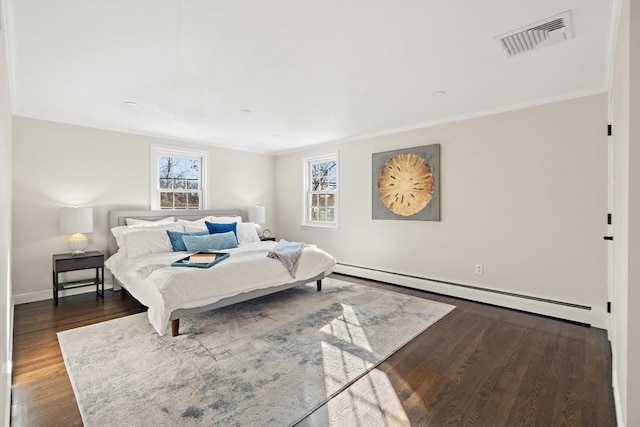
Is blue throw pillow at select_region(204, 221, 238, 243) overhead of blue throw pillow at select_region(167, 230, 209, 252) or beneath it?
overhead

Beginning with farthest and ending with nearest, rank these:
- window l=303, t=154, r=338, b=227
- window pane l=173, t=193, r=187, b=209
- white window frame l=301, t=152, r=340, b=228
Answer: window l=303, t=154, r=338, b=227
white window frame l=301, t=152, r=340, b=228
window pane l=173, t=193, r=187, b=209

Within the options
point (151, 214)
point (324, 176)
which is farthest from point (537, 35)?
point (151, 214)

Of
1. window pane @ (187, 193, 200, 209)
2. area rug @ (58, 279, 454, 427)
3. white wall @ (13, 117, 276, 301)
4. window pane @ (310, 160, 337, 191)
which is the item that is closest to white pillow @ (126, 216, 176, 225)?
white wall @ (13, 117, 276, 301)

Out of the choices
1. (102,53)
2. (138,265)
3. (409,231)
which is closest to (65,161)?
(138,265)

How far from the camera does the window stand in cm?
567

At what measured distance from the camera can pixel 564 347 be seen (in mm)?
2705

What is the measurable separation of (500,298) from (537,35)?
111 inches

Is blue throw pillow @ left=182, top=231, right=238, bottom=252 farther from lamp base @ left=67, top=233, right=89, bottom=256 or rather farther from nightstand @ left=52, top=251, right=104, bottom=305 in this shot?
lamp base @ left=67, top=233, right=89, bottom=256

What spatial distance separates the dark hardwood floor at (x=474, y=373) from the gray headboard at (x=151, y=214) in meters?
1.27

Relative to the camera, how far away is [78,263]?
3.87 metres

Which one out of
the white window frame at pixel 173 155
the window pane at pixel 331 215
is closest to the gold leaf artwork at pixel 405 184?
the window pane at pixel 331 215

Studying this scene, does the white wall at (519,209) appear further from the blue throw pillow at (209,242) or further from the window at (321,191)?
the blue throw pillow at (209,242)

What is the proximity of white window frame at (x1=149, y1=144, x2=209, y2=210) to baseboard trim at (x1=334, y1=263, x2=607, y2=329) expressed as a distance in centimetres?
304

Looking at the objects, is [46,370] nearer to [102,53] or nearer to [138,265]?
[138,265]
